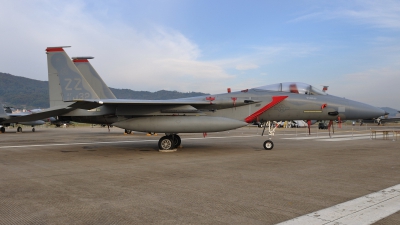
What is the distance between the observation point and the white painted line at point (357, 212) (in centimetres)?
376

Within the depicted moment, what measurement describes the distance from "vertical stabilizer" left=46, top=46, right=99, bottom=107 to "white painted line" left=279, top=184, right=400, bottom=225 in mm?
10723

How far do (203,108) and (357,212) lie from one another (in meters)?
8.34

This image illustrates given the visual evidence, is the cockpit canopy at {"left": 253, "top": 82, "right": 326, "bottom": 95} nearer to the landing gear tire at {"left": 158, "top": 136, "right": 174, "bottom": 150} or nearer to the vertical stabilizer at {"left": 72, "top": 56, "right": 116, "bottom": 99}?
the landing gear tire at {"left": 158, "top": 136, "right": 174, "bottom": 150}

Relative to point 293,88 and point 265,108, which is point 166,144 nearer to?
point 265,108

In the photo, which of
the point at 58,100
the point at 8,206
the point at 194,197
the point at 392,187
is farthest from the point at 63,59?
the point at 392,187

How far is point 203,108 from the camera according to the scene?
12.1 metres

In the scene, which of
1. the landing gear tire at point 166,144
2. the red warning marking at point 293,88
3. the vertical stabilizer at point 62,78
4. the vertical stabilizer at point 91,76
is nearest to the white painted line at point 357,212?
the red warning marking at point 293,88

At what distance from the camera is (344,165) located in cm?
848

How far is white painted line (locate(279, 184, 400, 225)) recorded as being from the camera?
376 centimetres

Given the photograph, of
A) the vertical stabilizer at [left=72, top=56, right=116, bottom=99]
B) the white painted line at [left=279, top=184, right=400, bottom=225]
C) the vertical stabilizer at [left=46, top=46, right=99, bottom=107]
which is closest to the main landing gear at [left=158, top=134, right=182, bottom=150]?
the vertical stabilizer at [left=46, top=46, right=99, bottom=107]

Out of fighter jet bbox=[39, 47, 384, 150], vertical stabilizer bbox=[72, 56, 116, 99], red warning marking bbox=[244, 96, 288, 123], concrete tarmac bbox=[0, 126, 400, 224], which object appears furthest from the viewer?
vertical stabilizer bbox=[72, 56, 116, 99]

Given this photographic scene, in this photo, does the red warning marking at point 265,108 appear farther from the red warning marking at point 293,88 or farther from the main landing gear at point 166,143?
the main landing gear at point 166,143

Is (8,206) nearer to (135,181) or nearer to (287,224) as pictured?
(135,181)

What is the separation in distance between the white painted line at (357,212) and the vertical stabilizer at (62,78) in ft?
35.2
